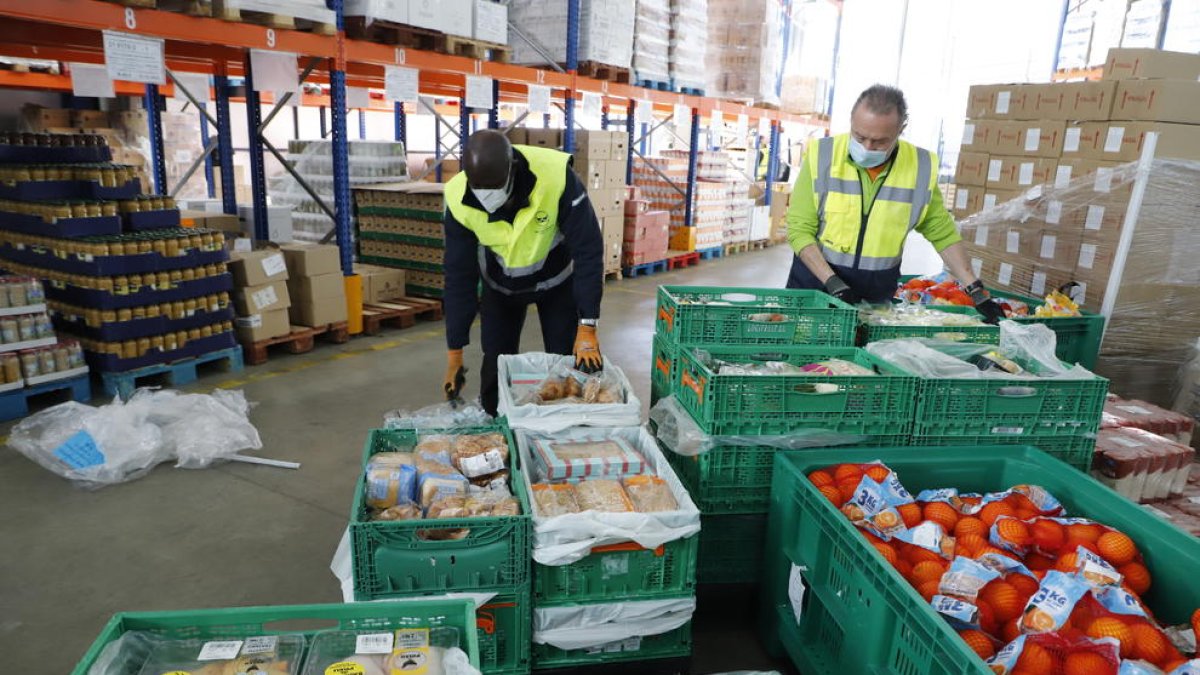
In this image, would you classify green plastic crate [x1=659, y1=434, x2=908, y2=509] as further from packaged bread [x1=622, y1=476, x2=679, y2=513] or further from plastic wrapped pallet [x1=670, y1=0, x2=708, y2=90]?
plastic wrapped pallet [x1=670, y1=0, x2=708, y2=90]

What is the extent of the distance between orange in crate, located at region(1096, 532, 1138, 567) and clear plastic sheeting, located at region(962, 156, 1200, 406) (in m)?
2.83

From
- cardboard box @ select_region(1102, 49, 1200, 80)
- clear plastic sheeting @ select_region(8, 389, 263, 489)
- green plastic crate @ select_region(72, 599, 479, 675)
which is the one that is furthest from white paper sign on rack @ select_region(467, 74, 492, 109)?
green plastic crate @ select_region(72, 599, 479, 675)

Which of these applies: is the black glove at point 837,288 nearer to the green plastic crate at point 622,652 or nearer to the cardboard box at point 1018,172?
the green plastic crate at point 622,652

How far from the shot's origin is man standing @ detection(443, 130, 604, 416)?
10.5ft

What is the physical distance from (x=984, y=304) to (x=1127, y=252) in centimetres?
141

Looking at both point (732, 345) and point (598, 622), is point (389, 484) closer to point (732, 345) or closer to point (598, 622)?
point (598, 622)

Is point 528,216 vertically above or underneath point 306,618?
above

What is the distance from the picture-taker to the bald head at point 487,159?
2842 mm

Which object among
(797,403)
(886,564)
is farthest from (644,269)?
(886,564)

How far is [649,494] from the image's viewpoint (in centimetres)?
236

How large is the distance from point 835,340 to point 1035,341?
0.76 metres

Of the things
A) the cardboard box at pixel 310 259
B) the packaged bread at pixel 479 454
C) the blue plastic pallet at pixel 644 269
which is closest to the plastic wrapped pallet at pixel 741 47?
the blue plastic pallet at pixel 644 269

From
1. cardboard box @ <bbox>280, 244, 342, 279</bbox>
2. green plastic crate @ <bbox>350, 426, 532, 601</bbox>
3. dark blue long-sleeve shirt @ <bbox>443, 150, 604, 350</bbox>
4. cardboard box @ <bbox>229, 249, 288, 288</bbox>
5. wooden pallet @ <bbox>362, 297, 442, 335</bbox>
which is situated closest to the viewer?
green plastic crate @ <bbox>350, 426, 532, 601</bbox>

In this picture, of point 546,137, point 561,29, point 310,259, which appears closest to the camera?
point 310,259
